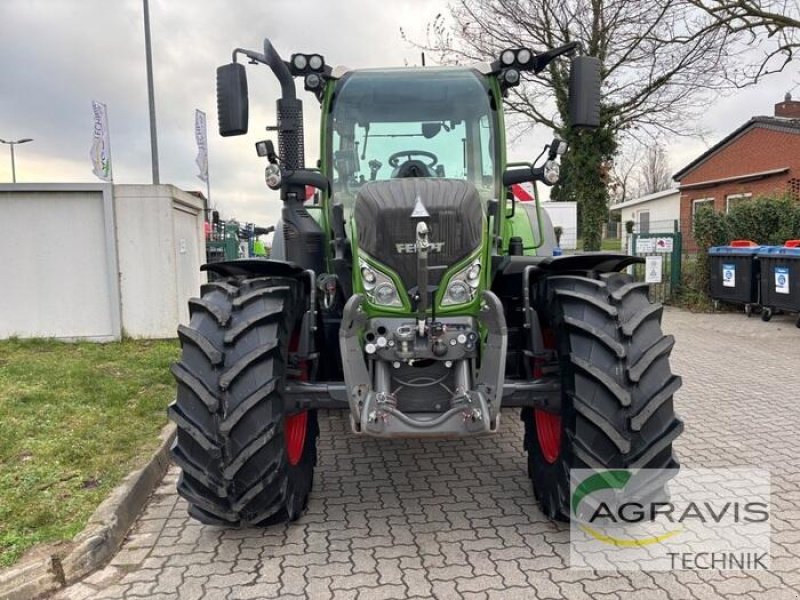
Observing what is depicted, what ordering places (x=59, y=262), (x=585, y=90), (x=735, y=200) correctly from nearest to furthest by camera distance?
1. (x=585, y=90)
2. (x=59, y=262)
3. (x=735, y=200)

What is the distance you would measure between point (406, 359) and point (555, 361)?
85cm

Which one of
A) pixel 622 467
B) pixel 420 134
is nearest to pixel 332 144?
pixel 420 134

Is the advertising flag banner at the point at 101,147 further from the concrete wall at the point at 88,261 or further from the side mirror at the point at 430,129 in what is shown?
the side mirror at the point at 430,129

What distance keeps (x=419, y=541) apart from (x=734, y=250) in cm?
1078

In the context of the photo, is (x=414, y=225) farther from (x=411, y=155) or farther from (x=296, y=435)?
(x=296, y=435)

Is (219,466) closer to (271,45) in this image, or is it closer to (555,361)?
(555,361)

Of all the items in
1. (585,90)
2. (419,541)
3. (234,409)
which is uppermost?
(585,90)

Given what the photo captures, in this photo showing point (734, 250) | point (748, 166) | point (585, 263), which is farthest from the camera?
point (748, 166)

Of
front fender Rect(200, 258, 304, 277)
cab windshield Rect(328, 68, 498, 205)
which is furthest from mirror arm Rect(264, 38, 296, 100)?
front fender Rect(200, 258, 304, 277)

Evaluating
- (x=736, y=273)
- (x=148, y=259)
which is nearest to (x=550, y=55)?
(x=148, y=259)

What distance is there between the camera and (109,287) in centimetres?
884

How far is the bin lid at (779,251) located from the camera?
413 inches

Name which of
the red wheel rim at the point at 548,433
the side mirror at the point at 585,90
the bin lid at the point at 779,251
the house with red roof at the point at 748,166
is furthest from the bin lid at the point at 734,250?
the red wheel rim at the point at 548,433

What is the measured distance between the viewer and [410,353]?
3.16m
